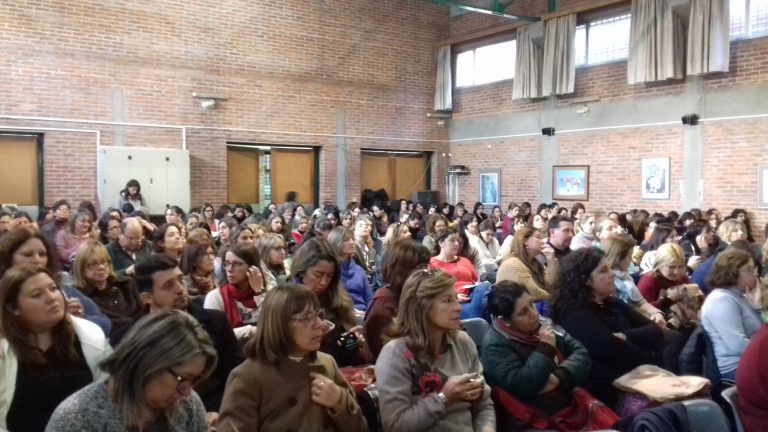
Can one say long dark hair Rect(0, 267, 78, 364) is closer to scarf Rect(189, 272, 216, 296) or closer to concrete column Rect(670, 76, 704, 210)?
scarf Rect(189, 272, 216, 296)

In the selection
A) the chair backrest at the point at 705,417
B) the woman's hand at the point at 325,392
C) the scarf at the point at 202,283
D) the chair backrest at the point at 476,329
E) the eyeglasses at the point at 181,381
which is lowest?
the chair backrest at the point at 705,417

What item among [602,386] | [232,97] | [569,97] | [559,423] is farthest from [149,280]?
[569,97]

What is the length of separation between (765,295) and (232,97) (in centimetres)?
Result: 1220

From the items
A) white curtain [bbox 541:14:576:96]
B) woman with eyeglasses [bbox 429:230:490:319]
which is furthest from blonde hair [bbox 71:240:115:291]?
white curtain [bbox 541:14:576:96]

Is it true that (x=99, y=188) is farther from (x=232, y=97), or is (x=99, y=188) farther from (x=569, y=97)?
(x=569, y=97)

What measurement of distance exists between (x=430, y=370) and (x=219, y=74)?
1212cm

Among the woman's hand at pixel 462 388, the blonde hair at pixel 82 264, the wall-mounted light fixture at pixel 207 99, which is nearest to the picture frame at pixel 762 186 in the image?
the wall-mounted light fixture at pixel 207 99

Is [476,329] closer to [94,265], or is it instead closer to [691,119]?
[94,265]

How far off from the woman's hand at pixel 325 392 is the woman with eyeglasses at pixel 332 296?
3.80 ft

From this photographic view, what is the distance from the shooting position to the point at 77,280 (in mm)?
3992

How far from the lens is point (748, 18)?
11594mm

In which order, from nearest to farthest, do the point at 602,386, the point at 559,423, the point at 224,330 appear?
the point at 559,423
the point at 224,330
the point at 602,386

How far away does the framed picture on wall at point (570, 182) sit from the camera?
14.2 meters

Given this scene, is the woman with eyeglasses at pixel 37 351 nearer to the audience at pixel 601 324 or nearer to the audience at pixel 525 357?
the audience at pixel 525 357
